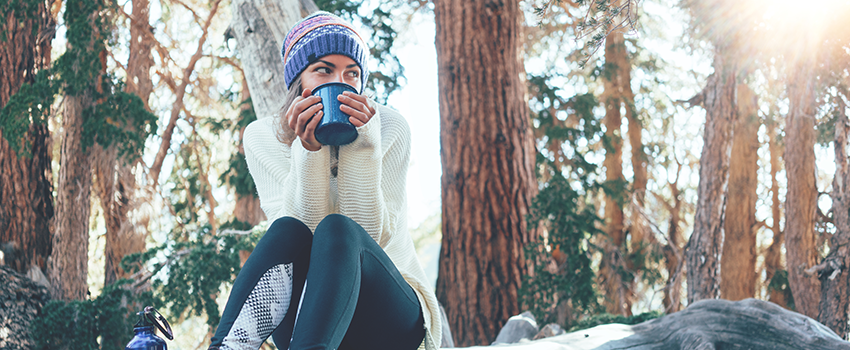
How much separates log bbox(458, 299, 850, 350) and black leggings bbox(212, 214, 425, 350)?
78 centimetres

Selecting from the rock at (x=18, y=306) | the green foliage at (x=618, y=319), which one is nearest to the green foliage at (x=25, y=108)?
the rock at (x=18, y=306)

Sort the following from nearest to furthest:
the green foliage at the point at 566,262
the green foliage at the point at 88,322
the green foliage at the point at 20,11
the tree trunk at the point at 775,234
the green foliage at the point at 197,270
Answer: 1. the green foliage at the point at 88,322
2. the green foliage at the point at 197,270
3. the green foliage at the point at 566,262
4. the green foliage at the point at 20,11
5. the tree trunk at the point at 775,234

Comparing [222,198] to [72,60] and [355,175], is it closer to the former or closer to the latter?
[72,60]

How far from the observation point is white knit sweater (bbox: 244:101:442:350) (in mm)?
1687

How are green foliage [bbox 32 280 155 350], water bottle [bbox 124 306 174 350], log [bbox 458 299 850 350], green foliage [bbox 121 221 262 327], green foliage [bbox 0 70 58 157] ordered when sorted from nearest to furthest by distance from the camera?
water bottle [bbox 124 306 174 350]
log [bbox 458 299 850 350]
green foliage [bbox 32 280 155 350]
green foliage [bbox 121 221 262 327]
green foliage [bbox 0 70 58 157]

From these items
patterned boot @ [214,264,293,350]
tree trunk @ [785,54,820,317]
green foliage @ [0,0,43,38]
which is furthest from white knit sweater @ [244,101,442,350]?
tree trunk @ [785,54,820,317]

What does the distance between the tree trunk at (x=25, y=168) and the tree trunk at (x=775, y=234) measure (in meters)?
7.92

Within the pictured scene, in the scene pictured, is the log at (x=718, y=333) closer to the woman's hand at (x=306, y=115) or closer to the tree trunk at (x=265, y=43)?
the woman's hand at (x=306, y=115)

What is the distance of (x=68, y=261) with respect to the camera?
13.9ft

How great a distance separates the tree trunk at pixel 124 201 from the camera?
17.5 ft

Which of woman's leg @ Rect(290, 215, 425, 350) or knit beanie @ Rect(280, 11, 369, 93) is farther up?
knit beanie @ Rect(280, 11, 369, 93)

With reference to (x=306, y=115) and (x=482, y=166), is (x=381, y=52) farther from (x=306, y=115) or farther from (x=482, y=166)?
(x=306, y=115)

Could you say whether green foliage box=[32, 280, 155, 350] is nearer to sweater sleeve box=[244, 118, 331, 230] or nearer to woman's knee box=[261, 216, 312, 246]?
sweater sleeve box=[244, 118, 331, 230]

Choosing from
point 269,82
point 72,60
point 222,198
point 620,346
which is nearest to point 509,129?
point 269,82
